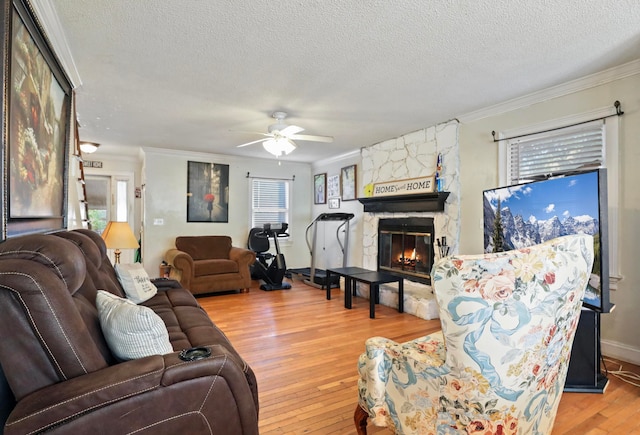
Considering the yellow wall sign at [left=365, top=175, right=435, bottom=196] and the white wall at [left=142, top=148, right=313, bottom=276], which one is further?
the white wall at [left=142, top=148, right=313, bottom=276]

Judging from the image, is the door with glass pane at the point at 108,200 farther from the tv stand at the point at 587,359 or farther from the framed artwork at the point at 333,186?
the tv stand at the point at 587,359

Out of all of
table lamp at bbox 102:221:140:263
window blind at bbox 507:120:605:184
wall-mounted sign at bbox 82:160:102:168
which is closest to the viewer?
window blind at bbox 507:120:605:184

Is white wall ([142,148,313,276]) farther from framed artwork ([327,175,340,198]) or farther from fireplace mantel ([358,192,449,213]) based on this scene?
fireplace mantel ([358,192,449,213])

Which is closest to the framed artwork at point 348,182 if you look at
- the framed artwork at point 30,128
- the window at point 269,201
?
the window at point 269,201

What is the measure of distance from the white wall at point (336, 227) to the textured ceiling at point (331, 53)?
6.76 ft

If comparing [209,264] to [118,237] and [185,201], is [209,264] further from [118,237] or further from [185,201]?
[118,237]

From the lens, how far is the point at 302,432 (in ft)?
6.11

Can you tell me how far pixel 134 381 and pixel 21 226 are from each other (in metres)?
1.10


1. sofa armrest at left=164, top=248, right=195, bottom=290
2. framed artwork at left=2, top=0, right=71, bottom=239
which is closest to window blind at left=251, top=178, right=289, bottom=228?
sofa armrest at left=164, top=248, right=195, bottom=290

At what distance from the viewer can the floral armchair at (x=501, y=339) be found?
109cm

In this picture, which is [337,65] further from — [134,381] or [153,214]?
[153,214]

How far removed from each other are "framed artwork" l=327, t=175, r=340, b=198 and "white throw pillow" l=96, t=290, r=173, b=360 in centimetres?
513

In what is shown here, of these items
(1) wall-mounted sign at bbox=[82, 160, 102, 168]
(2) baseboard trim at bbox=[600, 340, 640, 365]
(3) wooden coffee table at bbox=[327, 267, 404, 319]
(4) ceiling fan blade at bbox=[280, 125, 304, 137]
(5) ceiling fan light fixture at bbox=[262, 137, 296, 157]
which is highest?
(1) wall-mounted sign at bbox=[82, 160, 102, 168]

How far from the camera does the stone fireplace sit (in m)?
4.02
